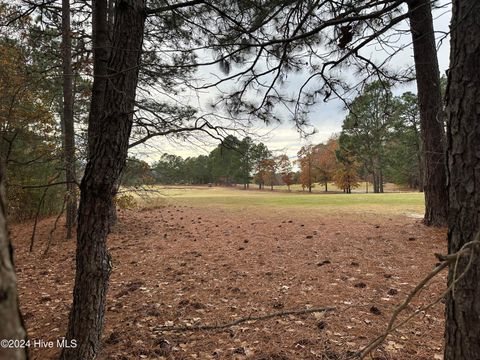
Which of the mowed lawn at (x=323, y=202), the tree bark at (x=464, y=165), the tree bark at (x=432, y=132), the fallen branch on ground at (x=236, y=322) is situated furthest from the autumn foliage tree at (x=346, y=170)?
the tree bark at (x=464, y=165)

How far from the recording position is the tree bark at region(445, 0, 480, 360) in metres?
1.31

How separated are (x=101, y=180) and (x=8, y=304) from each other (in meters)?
1.83

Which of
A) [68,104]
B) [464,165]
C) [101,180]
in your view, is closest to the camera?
[464,165]

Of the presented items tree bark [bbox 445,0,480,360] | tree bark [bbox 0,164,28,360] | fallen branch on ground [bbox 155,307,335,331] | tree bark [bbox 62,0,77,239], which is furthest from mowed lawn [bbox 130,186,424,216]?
tree bark [bbox 0,164,28,360]

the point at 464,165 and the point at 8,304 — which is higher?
the point at 464,165

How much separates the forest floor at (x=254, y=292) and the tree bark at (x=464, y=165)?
0.98m

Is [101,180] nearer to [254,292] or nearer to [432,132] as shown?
[254,292]

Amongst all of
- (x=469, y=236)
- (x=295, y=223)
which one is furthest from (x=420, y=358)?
(x=295, y=223)

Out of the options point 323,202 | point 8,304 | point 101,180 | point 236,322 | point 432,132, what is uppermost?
point 432,132

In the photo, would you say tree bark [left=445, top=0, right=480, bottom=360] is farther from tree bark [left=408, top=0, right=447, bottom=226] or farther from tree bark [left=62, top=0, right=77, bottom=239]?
tree bark [left=62, top=0, right=77, bottom=239]

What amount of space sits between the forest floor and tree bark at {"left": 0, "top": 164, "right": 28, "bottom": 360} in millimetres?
2042

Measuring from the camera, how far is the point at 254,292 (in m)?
3.47

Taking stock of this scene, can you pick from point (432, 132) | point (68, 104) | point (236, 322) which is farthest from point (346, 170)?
point (236, 322)

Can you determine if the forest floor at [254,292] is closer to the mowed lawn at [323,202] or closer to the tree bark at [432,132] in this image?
the tree bark at [432,132]
